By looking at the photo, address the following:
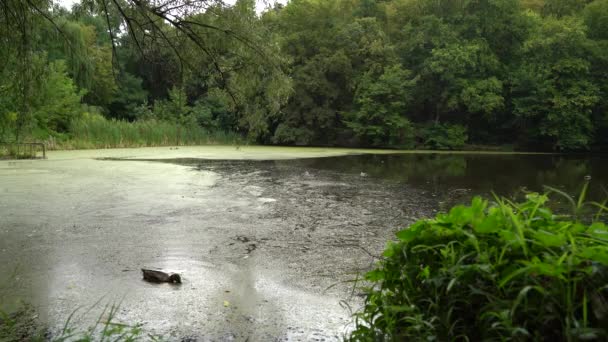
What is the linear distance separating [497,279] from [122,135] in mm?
15717

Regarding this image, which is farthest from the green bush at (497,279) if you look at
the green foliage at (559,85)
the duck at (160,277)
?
the green foliage at (559,85)

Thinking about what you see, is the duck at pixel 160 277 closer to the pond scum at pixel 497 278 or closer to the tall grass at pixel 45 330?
the tall grass at pixel 45 330

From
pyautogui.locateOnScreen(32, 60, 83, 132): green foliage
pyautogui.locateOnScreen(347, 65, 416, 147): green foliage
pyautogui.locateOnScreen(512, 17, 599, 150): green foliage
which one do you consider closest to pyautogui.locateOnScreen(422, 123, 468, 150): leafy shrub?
pyautogui.locateOnScreen(347, 65, 416, 147): green foliage

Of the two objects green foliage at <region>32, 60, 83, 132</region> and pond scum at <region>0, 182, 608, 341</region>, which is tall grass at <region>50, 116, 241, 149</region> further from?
pond scum at <region>0, 182, 608, 341</region>

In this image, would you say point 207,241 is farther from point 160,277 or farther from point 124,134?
point 124,134

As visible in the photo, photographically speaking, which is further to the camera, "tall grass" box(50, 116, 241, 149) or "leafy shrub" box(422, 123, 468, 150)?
"leafy shrub" box(422, 123, 468, 150)

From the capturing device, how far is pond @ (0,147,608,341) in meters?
2.59

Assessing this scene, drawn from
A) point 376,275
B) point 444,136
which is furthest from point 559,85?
point 376,275

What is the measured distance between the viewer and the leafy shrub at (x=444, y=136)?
21328 mm

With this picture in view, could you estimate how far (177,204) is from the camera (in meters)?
5.89

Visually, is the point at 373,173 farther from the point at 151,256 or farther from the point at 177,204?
the point at 151,256

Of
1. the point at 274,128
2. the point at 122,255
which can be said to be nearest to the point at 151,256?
the point at 122,255

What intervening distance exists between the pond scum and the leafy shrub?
20552 millimetres

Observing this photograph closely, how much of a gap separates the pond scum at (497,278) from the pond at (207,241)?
844 mm
